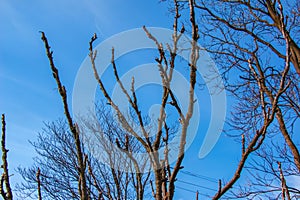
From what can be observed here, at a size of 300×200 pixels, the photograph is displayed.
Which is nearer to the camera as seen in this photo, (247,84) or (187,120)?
(187,120)

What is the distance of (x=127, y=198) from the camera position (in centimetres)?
802

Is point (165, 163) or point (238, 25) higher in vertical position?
point (238, 25)

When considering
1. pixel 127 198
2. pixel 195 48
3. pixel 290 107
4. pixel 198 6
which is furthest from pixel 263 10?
pixel 195 48

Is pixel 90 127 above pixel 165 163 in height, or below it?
above

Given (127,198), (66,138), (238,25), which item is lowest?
(127,198)

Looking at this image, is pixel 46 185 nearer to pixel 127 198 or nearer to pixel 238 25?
pixel 127 198

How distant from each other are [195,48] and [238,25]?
8.08m

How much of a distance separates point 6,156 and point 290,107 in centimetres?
789

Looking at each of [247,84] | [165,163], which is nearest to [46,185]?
[247,84]

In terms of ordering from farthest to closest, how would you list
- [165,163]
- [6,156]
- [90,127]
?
1. [90,127]
2. [165,163]
3. [6,156]

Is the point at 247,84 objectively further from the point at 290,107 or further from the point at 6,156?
the point at 6,156

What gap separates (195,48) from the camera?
3.27 feet

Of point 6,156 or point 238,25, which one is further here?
point 238,25

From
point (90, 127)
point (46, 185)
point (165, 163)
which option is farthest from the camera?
point (46, 185)
